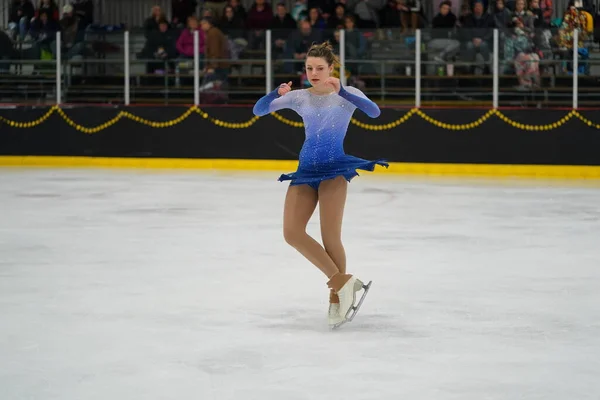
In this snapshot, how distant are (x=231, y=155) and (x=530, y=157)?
3718mm

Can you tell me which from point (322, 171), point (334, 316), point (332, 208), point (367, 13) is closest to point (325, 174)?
point (322, 171)

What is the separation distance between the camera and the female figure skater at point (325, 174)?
5.95 metres

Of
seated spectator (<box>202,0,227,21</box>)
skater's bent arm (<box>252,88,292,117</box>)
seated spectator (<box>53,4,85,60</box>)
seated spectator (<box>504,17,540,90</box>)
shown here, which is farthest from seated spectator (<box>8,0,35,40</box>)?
skater's bent arm (<box>252,88,292,117</box>)

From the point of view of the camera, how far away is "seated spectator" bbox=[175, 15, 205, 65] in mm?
14750

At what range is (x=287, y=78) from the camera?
14641mm

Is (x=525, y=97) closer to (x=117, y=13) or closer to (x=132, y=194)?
(x=132, y=194)

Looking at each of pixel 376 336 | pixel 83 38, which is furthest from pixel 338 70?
pixel 376 336

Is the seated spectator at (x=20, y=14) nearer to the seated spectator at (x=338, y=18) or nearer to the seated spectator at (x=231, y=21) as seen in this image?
the seated spectator at (x=231, y=21)

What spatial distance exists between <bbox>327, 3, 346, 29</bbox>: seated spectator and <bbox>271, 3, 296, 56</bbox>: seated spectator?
1.54ft

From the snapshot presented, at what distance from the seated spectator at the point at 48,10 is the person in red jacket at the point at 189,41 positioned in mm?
2197

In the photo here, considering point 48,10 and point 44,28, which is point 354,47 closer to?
point 44,28

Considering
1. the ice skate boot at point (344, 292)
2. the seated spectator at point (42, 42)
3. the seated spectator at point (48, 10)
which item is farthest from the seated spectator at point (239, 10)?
the ice skate boot at point (344, 292)

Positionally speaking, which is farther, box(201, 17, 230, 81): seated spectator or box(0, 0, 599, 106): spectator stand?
box(201, 17, 230, 81): seated spectator

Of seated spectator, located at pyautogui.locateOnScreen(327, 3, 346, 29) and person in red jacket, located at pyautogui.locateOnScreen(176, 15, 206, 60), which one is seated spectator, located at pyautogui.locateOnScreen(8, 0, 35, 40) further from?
seated spectator, located at pyautogui.locateOnScreen(327, 3, 346, 29)
